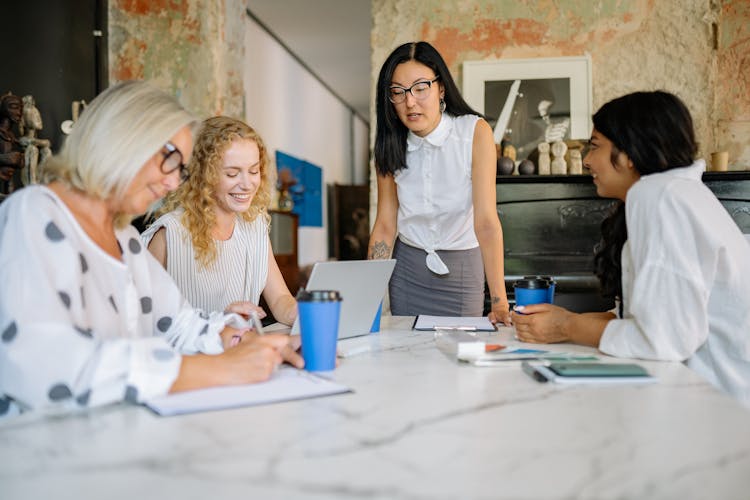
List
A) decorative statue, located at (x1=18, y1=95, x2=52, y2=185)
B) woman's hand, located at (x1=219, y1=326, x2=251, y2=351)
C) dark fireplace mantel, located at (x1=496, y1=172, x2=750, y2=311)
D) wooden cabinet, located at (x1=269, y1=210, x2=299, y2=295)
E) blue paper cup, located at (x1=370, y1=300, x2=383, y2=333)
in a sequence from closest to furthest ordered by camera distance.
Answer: woman's hand, located at (x1=219, y1=326, x2=251, y2=351) < blue paper cup, located at (x1=370, y1=300, x2=383, y2=333) < decorative statue, located at (x1=18, y1=95, x2=52, y2=185) < dark fireplace mantel, located at (x1=496, y1=172, x2=750, y2=311) < wooden cabinet, located at (x1=269, y1=210, x2=299, y2=295)

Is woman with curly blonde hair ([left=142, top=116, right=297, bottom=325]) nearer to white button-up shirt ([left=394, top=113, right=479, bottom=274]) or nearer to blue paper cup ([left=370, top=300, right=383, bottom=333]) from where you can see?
blue paper cup ([left=370, top=300, right=383, bottom=333])

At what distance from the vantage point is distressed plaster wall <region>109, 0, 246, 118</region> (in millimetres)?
4055

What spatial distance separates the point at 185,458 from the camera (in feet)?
2.39

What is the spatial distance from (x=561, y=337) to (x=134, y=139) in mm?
950

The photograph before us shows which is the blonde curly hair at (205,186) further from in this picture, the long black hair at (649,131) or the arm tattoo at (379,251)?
the long black hair at (649,131)

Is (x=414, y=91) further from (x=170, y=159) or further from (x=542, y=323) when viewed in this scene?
(x=170, y=159)

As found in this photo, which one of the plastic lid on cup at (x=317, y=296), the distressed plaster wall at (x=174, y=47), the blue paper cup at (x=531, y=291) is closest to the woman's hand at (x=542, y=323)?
the blue paper cup at (x=531, y=291)

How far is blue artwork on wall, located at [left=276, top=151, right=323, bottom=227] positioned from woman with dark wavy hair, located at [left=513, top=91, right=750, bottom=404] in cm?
585

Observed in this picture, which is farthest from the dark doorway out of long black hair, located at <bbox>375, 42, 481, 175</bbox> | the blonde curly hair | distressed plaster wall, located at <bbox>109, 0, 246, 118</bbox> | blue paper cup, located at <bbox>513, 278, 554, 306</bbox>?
blue paper cup, located at <bbox>513, 278, 554, 306</bbox>

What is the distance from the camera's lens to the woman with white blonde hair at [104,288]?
0.91 m

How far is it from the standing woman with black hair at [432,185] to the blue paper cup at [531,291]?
16.7 inches

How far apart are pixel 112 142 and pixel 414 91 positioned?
3.82 ft

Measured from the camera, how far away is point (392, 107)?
2.19 metres

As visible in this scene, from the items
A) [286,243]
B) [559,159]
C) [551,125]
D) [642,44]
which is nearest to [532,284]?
[559,159]
